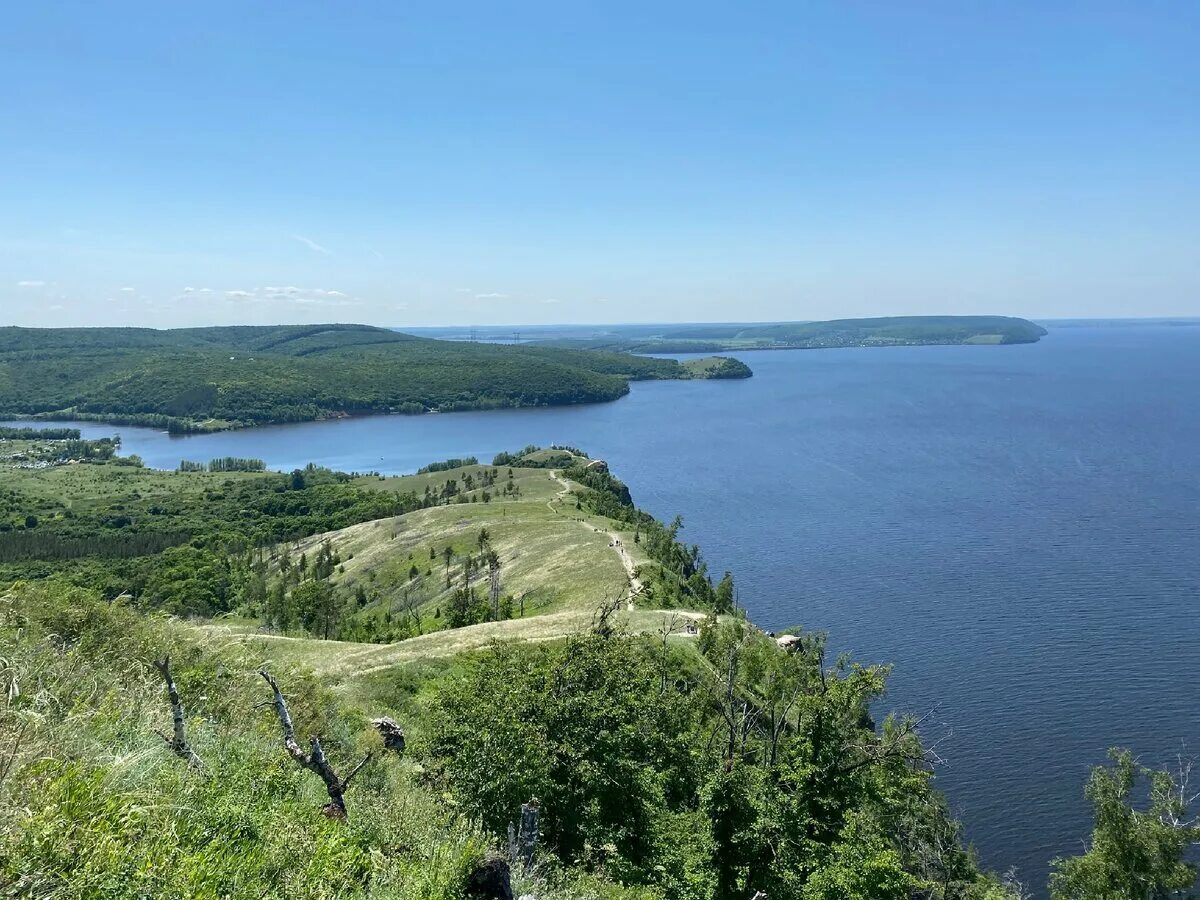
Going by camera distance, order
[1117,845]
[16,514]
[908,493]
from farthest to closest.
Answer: [16,514] < [908,493] < [1117,845]

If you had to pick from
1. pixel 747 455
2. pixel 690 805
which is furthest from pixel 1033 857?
pixel 747 455

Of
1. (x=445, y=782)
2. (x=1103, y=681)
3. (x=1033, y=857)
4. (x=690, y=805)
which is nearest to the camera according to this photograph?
(x=445, y=782)

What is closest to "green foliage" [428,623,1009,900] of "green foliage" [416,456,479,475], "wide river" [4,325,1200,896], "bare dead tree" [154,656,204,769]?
"bare dead tree" [154,656,204,769]

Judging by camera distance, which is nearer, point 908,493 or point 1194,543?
point 1194,543

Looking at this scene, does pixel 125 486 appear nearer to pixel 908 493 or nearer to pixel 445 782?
pixel 908 493

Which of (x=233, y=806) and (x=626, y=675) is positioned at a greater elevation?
(x=233, y=806)

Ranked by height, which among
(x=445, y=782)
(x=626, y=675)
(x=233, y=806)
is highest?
(x=233, y=806)

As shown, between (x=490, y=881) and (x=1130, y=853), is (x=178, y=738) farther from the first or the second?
(x=1130, y=853)

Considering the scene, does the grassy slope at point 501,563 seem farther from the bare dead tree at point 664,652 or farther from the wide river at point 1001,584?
the wide river at point 1001,584

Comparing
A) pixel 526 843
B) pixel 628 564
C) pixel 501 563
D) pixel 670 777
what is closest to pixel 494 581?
pixel 628 564
